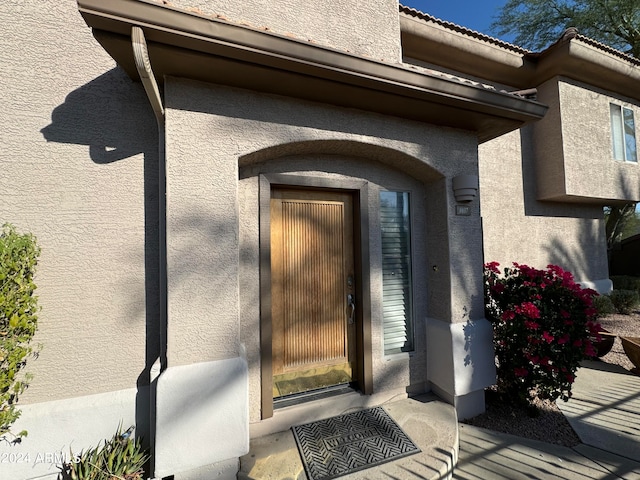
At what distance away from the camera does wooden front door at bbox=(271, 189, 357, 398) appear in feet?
11.6

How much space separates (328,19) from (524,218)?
24.6 feet

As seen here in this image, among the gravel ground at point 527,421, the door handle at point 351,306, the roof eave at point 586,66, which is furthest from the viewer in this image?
the roof eave at point 586,66

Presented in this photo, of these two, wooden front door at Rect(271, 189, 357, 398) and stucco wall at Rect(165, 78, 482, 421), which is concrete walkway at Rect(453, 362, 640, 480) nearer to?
stucco wall at Rect(165, 78, 482, 421)

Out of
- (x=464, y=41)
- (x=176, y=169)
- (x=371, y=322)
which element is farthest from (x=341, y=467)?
(x=464, y=41)

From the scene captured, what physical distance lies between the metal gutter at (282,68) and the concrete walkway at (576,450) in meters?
4.15

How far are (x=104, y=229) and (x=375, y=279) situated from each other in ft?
10.7

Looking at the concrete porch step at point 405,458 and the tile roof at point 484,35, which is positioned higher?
the tile roof at point 484,35

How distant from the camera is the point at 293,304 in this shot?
3.59 metres

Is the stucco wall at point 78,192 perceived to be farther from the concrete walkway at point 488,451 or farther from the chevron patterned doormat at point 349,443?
the chevron patterned doormat at point 349,443

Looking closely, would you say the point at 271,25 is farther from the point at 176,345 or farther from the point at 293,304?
the point at 176,345

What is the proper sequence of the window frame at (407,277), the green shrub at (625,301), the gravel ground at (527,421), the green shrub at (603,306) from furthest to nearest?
the green shrub at (625,301) → the green shrub at (603,306) → the window frame at (407,277) → the gravel ground at (527,421)

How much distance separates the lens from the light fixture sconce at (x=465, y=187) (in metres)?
3.75

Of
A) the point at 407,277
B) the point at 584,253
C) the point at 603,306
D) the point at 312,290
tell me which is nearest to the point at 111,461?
the point at 312,290

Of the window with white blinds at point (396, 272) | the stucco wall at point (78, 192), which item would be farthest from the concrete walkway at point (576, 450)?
the stucco wall at point (78, 192)
